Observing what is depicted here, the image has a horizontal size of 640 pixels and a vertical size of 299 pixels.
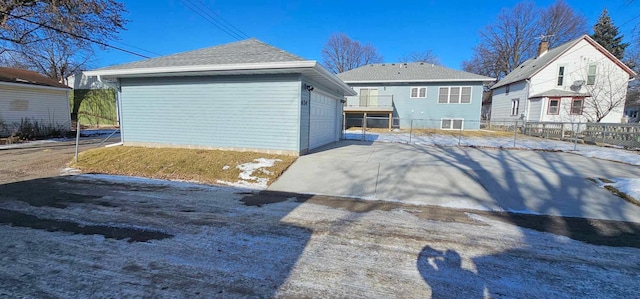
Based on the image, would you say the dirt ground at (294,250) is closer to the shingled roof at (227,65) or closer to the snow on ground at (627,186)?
the snow on ground at (627,186)

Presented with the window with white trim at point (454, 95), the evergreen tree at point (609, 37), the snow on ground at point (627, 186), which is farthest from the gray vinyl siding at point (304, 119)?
the evergreen tree at point (609, 37)

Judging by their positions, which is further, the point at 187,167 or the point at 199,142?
the point at 199,142

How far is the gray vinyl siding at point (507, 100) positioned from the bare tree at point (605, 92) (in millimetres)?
3700

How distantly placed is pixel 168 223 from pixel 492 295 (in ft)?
12.4

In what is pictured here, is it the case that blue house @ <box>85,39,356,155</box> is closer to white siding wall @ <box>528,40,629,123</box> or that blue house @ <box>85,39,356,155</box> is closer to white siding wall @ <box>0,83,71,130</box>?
white siding wall @ <box>0,83,71,130</box>

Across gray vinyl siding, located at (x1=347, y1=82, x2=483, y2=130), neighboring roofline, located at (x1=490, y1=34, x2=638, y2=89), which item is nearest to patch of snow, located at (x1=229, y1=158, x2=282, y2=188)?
gray vinyl siding, located at (x1=347, y1=82, x2=483, y2=130)

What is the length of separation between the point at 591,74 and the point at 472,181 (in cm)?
2230

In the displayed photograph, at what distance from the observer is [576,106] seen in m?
19.5

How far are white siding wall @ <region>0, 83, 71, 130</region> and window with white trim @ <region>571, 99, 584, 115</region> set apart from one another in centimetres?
3348

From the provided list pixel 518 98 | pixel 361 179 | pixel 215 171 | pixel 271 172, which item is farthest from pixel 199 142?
pixel 518 98

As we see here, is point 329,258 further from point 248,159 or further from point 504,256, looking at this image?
point 248,159

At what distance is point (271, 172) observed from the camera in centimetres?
672

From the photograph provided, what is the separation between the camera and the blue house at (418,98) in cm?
2033

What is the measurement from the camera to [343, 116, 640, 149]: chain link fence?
12918 mm
